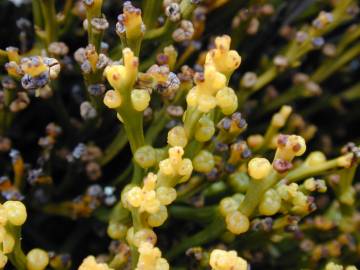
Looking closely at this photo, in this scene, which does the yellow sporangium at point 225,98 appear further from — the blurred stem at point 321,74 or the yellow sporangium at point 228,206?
the blurred stem at point 321,74

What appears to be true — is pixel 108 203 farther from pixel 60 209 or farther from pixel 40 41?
pixel 40 41

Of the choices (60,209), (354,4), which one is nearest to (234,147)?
(60,209)

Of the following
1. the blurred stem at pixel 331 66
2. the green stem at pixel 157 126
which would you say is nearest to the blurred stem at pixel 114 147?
the green stem at pixel 157 126

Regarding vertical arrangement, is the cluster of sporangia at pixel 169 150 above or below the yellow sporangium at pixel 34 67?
below

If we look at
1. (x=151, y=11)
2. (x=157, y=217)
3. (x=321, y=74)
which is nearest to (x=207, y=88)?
(x=157, y=217)

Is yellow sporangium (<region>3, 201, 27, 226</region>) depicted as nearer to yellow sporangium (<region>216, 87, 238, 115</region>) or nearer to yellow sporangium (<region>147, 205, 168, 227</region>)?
yellow sporangium (<region>147, 205, 168, 227</region>)

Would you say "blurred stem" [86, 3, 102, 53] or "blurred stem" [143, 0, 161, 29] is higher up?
"blurred stem" [143, 0, 161, 29]

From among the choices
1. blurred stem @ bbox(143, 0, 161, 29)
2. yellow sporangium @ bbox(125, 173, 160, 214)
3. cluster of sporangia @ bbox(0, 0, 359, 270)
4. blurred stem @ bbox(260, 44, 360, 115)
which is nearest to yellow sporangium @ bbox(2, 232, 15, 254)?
cluster of sporangia @ bbox(0, 0, 359, 270)

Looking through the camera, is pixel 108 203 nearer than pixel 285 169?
No
